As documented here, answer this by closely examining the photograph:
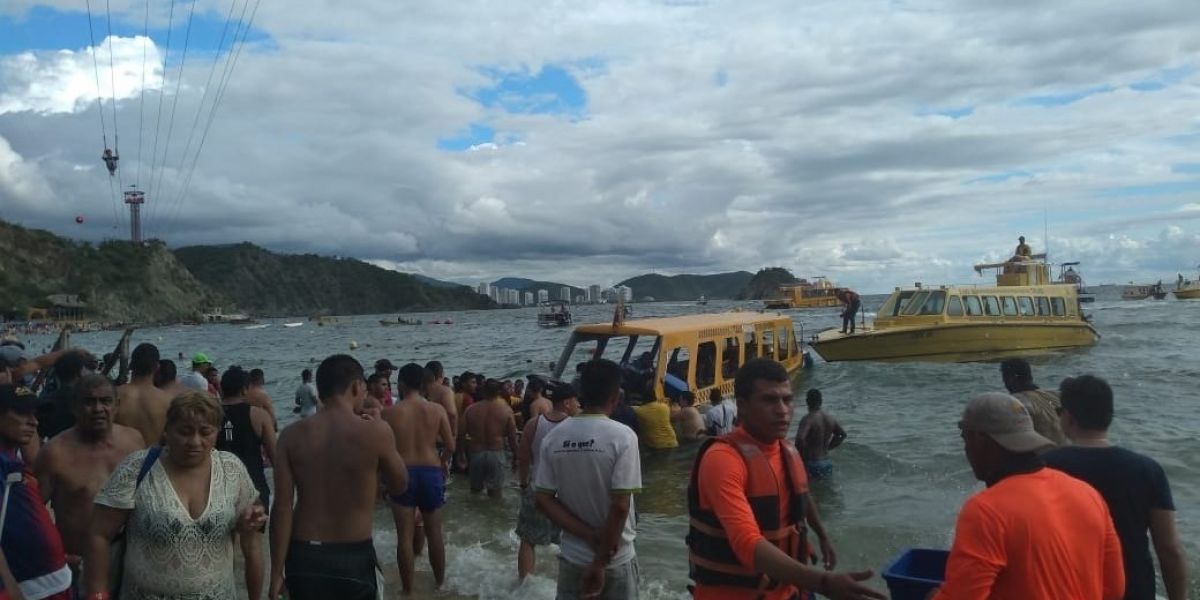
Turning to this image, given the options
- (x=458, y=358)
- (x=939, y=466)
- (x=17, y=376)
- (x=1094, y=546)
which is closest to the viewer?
(x=1094, y=546)

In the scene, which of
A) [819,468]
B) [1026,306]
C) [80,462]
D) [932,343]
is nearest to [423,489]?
[80,462]

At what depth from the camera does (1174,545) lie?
3.74m

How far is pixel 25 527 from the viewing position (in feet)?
12.5

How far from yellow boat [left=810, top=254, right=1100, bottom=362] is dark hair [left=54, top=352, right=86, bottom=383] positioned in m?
17.6

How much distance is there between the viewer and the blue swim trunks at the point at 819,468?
1080cm

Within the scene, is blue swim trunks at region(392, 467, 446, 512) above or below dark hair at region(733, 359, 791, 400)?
below

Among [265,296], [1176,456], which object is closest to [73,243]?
[265,296]

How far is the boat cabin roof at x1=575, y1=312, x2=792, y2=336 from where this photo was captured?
41.7 ft

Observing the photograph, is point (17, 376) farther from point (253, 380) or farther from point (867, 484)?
point (867, 484)

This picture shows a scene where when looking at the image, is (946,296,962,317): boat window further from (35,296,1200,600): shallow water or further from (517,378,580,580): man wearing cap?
(517,378,580,580): man wearing cap

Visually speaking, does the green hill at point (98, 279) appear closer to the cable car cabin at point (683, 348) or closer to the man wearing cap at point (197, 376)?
the man wearing cap at point (197, 376)

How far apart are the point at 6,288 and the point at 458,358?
8188 centimetres

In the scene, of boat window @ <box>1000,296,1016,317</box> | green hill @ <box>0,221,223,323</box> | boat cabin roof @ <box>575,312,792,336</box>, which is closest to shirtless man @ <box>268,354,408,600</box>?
boat cabin roof @ <box>575,312,792,336</box>

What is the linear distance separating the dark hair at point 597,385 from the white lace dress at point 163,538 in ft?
5.59
